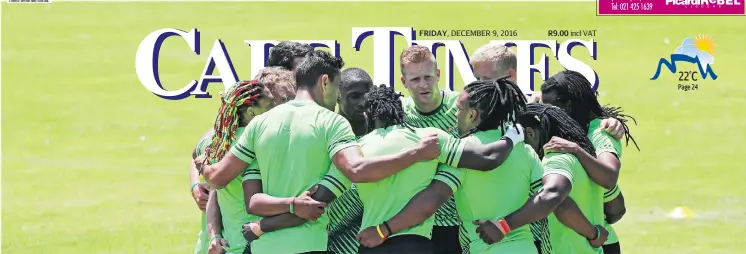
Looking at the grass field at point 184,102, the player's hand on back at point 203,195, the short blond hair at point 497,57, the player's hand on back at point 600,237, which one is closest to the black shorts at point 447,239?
the player's hand on back at point 600,237

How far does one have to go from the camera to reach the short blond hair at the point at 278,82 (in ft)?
21.7

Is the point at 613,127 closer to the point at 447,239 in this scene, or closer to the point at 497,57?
the point at 497,57

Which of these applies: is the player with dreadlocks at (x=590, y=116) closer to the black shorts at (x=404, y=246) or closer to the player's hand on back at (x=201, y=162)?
the black shorts at (x=404, y=246)

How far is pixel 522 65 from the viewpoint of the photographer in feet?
42.8

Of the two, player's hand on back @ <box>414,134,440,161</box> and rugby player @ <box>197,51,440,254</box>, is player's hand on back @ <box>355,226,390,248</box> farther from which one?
player's hand on back @ <box>414,134,440,161</box>

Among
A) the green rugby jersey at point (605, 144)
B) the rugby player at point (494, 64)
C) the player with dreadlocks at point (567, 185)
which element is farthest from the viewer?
the rugby player at point (494, 64)

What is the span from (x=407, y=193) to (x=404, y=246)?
270mm

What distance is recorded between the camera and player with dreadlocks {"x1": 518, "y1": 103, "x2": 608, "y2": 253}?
6.28m

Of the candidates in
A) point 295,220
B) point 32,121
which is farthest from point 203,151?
point 32,121

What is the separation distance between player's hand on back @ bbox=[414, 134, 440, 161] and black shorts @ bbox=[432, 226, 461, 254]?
1.31 meters

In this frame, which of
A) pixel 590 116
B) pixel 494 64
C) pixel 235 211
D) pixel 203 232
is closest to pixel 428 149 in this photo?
pixel 235 211

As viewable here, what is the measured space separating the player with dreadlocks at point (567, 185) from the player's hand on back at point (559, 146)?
0.02 m

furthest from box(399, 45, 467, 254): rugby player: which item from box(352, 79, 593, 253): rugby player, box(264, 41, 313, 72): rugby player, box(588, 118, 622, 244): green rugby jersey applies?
box(352, 79, 593, 253): rugby player

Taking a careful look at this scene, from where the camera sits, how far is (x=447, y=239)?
7.16 m
